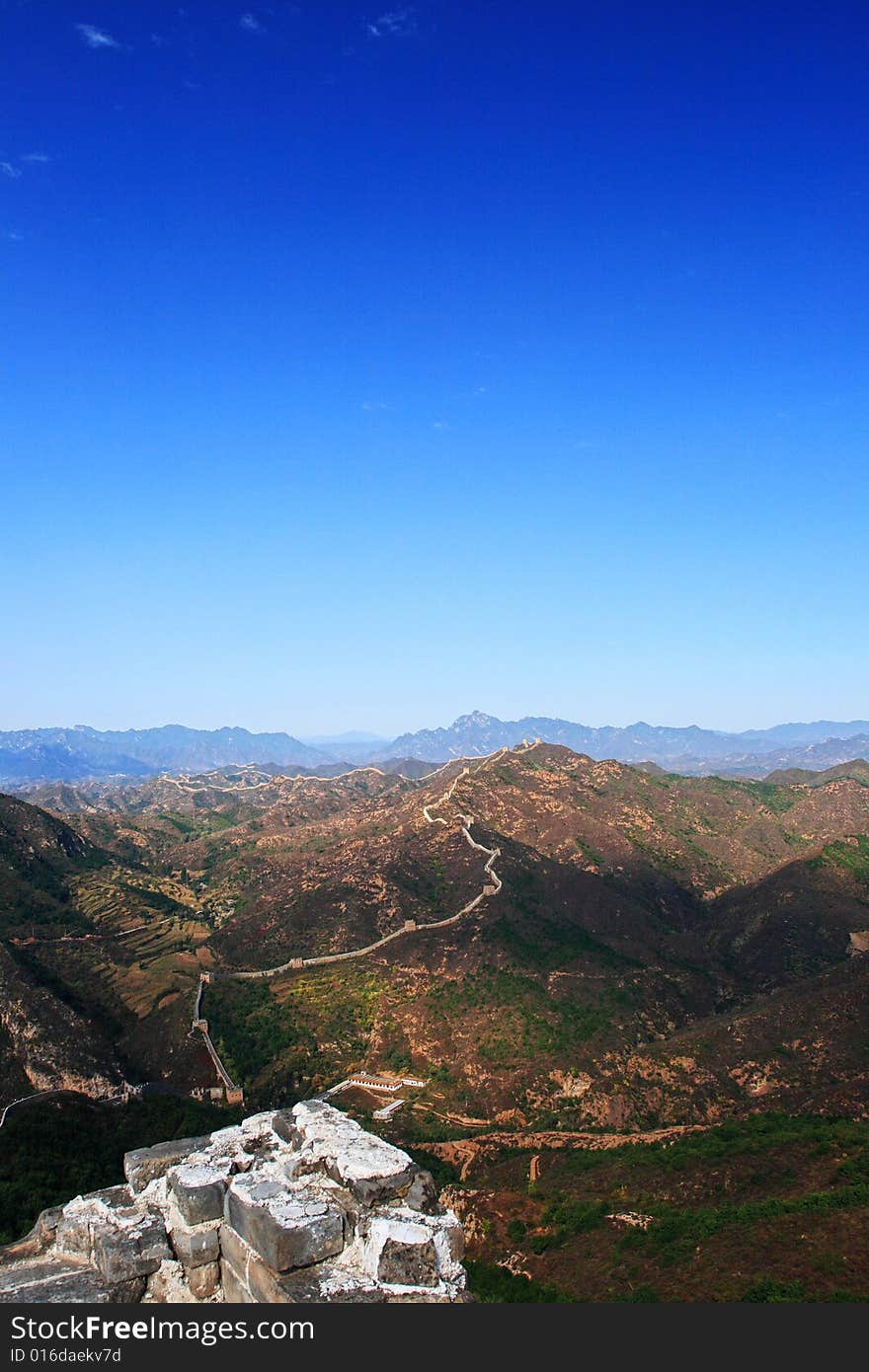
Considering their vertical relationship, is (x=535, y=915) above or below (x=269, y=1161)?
below

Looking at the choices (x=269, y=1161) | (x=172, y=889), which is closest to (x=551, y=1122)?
(x=269, y=1161)

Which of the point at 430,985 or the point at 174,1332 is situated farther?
the point at 430,985

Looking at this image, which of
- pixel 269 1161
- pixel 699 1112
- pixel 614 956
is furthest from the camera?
pixel 614 956

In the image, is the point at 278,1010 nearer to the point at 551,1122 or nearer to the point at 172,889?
the point at 551,1122

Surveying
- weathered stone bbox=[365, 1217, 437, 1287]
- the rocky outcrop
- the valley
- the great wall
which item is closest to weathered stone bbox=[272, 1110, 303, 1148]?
the rocky outcrop

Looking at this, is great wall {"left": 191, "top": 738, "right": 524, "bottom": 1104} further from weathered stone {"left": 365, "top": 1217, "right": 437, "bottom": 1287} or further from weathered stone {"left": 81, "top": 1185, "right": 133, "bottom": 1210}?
weathered stone {"left": 365, "top": 1217, "right": 437, "bottom": 1287}

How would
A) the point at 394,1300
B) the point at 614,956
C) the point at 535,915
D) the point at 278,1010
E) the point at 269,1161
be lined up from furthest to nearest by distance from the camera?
the point at 535,915 → the point at 614,956 → the point at 278,1010 → the point at 269,1161 → the point at 394,1300

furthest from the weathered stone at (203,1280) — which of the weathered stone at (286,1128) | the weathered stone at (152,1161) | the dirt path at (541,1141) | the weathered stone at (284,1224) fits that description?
the dirt path at (541,1141)

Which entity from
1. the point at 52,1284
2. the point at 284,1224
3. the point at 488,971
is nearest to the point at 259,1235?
the point at 284,1224
